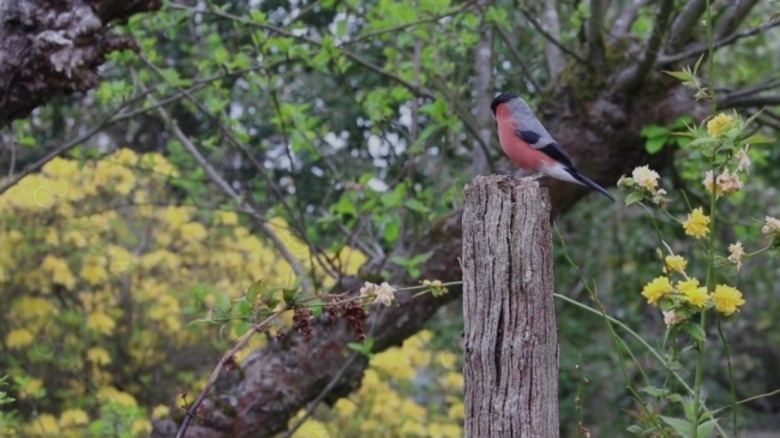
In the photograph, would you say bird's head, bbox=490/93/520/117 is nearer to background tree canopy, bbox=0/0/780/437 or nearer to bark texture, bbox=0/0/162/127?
background tree canopy, bbox=0/0/780/437

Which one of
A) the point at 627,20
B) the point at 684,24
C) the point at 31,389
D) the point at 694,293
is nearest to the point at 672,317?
the point at 694,293

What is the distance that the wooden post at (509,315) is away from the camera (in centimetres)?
164

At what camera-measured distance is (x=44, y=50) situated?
8.20ft

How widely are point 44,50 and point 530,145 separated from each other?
4.20 ft

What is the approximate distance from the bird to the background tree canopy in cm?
52

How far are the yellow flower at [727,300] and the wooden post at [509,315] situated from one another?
29 cm

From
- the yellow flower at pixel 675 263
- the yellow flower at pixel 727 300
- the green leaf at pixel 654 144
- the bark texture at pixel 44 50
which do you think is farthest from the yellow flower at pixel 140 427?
the yellow flower at pixel 727 300

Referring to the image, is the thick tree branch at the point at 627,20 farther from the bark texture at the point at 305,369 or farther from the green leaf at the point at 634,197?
the green leaf at the point at 634,197

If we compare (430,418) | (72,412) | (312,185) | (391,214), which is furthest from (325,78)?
(391,214)

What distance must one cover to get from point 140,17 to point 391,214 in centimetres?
122

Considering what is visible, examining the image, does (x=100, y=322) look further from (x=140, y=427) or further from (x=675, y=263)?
(x=675, y=263)

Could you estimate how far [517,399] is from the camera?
1.64 metres

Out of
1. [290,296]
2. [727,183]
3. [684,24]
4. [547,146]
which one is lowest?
[290,296]

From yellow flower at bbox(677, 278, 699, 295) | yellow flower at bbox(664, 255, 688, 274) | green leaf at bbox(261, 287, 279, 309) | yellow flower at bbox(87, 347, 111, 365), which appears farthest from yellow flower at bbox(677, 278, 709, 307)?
yellow flower at bbox(87, 347, 111, 365)
